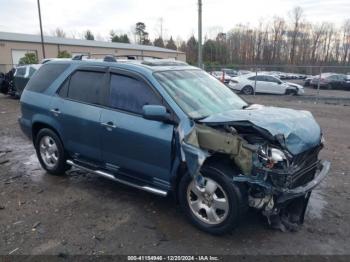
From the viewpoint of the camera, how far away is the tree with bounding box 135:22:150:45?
8675cm

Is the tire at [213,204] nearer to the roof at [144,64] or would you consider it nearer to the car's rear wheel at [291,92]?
the roof at [144,64]

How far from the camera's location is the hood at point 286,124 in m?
3.29

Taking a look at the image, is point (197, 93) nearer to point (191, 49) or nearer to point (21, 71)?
point (21, 71)

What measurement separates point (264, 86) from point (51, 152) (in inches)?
714

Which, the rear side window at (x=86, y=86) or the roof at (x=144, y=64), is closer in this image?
the roof at (x=144, y=64)

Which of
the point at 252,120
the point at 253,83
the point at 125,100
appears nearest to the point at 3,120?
the point at 125,100

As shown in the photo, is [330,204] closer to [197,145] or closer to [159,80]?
[197,145]

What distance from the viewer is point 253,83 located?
818 inches

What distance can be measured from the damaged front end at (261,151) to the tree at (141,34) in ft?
284

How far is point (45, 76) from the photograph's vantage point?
5.34m

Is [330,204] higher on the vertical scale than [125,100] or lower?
lower

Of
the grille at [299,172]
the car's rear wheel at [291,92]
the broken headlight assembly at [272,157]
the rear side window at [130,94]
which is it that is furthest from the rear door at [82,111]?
the car's rear wheel at [291,92]

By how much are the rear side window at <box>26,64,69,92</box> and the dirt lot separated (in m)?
1.45

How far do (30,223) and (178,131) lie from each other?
2.08 meters
